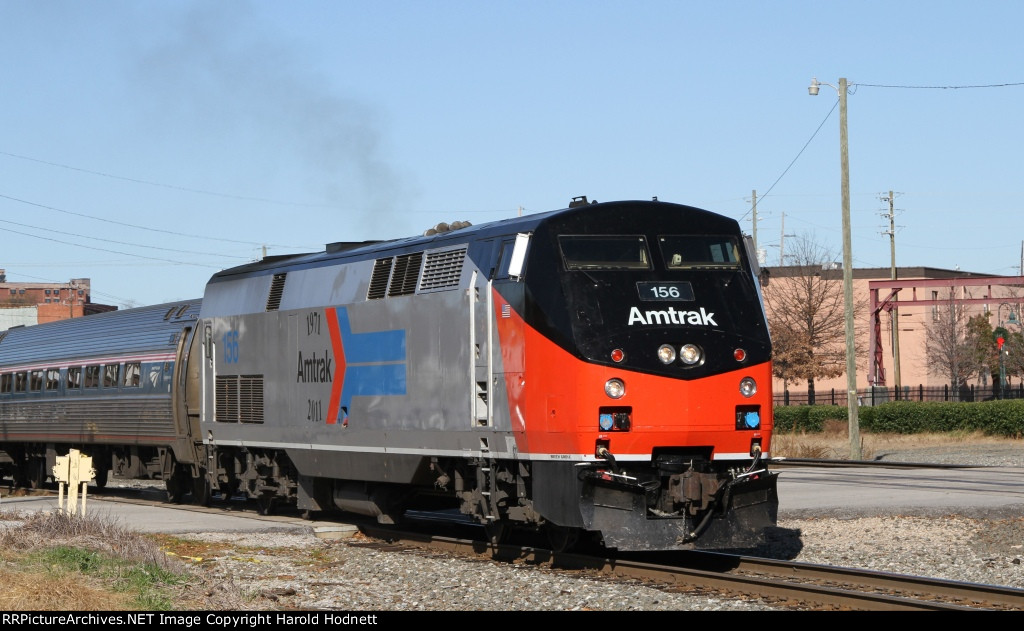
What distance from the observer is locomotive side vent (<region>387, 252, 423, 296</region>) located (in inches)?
600

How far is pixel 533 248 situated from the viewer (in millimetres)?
13125

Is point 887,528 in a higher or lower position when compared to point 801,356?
lower

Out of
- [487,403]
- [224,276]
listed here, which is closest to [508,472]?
[487,403]

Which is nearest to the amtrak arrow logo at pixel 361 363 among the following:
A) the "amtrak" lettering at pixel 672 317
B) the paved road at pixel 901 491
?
the "amtrak" lettering at pixel 672 317

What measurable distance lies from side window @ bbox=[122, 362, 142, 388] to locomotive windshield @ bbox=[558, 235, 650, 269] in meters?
13.3

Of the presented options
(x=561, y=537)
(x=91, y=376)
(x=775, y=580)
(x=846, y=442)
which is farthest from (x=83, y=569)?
(x=846, y=442)

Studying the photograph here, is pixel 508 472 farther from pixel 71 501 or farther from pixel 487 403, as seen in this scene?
pixel 71 501

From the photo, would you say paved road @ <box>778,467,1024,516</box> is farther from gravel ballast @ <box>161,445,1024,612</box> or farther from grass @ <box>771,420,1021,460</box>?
grass @ <box>771,420,1021,460</box>

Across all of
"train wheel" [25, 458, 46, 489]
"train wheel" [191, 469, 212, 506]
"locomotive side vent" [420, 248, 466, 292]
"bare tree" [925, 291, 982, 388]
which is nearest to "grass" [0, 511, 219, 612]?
"locomotive side vent" [420, 248, 466, 292]

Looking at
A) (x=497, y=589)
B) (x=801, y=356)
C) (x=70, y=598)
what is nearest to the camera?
(x=70, y=598)

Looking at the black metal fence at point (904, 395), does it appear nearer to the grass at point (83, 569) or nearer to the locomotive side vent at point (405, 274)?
the locomotive side vent at point (405, 274)

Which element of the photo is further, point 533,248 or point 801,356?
point 801,356

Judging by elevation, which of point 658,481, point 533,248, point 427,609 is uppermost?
point 533,248

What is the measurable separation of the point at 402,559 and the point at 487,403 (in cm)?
231
